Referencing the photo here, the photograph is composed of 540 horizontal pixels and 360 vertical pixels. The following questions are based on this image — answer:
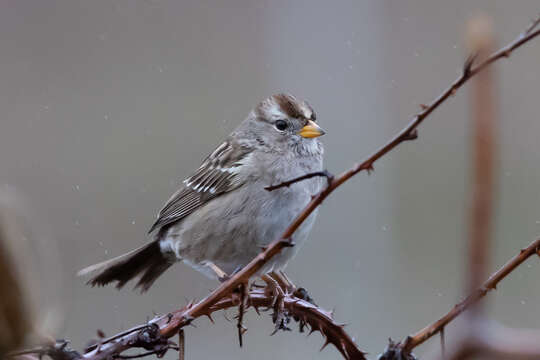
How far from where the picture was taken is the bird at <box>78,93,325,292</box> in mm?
2549

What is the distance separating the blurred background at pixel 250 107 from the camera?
5.16 meters

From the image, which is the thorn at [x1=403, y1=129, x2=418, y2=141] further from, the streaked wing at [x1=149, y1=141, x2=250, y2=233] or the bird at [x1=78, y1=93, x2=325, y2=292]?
the streaked wing at [x1=149, y1=141, x2=250, y2=233]

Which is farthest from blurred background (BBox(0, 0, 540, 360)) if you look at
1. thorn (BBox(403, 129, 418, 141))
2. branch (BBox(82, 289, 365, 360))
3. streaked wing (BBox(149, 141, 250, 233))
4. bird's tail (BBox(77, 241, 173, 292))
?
thorn (BBox(403, 129, 418, 141))

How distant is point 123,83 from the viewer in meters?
5.99

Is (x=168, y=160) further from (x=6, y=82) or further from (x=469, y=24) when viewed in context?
(x=469, y=24)

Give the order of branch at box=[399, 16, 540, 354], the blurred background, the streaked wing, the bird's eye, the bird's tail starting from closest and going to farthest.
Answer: branch at box=[399, 16, 540, 354] < the bird's tail < the streaked wing < the bird's eye < the blurred background

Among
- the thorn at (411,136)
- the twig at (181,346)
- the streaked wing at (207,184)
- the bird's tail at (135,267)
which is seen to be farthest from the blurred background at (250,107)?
the thorn at (411,136)

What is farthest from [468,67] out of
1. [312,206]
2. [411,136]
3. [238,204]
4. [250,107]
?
[250,107]

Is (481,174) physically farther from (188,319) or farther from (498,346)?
(188,319)

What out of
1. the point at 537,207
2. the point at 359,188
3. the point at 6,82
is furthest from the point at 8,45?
the point at 537,207

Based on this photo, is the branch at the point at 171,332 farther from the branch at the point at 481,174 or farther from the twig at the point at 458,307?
the branch at the point at 481,174

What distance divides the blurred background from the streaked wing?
1.86 meters

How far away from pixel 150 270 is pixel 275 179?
0.58 m

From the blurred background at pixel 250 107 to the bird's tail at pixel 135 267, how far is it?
207 cm
